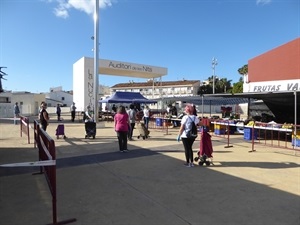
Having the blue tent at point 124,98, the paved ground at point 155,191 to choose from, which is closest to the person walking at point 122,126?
the paved ground at point 155,191

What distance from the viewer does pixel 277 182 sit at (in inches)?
240

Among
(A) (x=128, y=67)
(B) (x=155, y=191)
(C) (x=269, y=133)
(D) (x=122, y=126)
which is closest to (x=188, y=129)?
(B) (x=155, y=191)

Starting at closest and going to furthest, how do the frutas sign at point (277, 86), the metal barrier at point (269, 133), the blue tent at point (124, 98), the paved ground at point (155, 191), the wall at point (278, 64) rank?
1. the paved ground at point (155, 191)
2. the metal barrier at point (269, 133)
3. the frutas sign at point (277, 86)
4. the wall at point (278, 64)
5. the blue tent at point (124, 98)

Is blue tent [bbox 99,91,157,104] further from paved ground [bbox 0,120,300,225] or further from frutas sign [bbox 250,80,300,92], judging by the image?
paved ground [bbox 0,120,300,225]

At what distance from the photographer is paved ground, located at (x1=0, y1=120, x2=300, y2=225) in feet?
13.9

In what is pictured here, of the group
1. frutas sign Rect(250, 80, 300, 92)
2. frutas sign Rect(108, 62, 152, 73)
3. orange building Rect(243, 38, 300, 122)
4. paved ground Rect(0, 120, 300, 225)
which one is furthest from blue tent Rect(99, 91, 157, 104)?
paved ground Rect(0, 120, 300, 225)

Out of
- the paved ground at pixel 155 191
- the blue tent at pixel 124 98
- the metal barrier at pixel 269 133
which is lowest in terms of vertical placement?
the paved ground at pixel 155 191

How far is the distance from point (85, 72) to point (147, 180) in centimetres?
2468

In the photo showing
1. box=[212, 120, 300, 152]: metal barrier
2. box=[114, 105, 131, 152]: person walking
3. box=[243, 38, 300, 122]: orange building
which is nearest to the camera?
box=[114, 105, 131, 152]: person walking

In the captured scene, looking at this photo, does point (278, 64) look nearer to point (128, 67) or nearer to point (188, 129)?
point (128, 67)

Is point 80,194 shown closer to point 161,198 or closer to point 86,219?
point 86,219

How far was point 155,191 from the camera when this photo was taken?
544cm

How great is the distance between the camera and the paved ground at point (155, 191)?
166 inches

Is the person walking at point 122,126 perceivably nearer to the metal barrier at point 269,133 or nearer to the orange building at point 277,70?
the metal barrier at point 269,133
